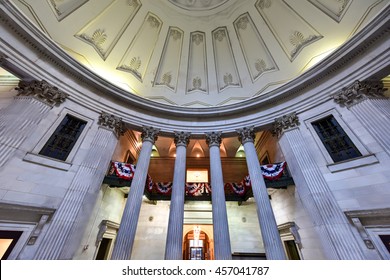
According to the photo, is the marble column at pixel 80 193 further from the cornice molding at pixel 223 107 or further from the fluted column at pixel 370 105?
the fluted column at pixel 370 105

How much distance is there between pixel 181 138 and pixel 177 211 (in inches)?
182

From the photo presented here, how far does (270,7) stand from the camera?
12508 millimetres

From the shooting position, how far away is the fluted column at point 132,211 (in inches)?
246

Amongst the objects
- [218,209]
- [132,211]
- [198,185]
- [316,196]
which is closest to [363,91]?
[316,196]

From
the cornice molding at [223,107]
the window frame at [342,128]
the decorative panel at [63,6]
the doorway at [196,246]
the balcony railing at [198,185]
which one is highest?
the decorative panel at [63,6]

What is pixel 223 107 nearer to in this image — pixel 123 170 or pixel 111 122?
pixel 111 122

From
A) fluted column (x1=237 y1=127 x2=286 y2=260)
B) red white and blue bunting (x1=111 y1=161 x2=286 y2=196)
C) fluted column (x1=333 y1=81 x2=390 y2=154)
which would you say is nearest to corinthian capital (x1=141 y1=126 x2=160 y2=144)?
red white and blue bunting (x1=111 y1=161 x2=286 y2=196)

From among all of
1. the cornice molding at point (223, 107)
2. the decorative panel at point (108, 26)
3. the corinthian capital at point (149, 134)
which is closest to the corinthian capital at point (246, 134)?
the cornice molding at point (223, 107)

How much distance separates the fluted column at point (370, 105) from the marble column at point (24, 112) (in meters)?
14.1

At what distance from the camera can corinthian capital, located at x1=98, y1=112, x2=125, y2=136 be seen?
920 cm

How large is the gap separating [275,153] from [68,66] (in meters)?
13.1

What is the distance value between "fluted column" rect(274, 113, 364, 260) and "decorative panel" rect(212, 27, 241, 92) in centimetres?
599

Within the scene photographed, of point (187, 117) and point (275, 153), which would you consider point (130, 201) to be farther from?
point (275, 153)

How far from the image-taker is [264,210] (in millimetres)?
7406
